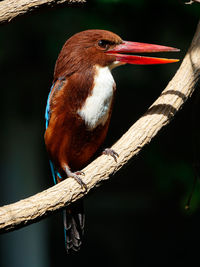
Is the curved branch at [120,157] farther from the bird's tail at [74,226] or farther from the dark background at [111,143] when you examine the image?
the dark background at [111,143]

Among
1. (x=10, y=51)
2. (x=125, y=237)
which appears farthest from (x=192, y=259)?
(x=10, y=51)

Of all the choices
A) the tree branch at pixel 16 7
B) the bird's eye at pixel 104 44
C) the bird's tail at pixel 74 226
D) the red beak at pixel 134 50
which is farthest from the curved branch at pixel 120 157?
the tree branch at pixel 16 7

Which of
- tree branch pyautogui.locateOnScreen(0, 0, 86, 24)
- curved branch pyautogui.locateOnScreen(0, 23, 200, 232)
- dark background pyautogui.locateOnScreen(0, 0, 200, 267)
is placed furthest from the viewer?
dark background pyautogui.locateOnScreen(0, 0, 200, 267)

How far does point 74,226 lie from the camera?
2256 millimetres

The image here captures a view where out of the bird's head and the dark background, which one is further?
the dark background

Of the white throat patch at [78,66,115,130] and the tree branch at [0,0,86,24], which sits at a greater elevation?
the tree branch at [0,0,86,24]

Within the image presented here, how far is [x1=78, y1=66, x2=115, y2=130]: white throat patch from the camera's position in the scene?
1999mm

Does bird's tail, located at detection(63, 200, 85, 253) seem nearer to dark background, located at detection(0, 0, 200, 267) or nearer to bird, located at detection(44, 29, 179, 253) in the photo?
bird, located at detection(44, 29, 179, 253)

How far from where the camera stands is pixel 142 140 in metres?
1.85

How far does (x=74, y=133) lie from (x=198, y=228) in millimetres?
1948

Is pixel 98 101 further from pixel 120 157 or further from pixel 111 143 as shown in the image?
pixel 111 143

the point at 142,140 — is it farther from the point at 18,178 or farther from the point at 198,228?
the point at 198,228

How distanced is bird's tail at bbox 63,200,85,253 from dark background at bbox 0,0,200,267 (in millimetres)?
507

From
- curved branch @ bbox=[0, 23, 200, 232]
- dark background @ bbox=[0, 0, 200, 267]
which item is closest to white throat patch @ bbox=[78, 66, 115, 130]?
curved branch @ bbox=[0, 23, 200, 232]
